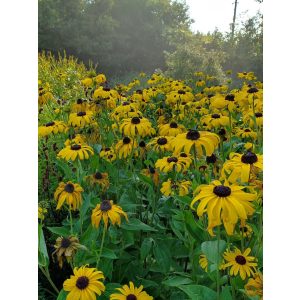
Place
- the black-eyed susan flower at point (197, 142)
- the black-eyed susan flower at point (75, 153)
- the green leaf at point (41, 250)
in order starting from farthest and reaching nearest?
the black-eyed susan flower at point (75, 153) < the black-eyed susan flower at point (197, 142) < the green leaf at point (41, 250)

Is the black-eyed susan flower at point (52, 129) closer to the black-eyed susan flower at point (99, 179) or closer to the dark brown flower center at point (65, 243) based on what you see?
the black-eyed susan flower at point (99, 179)

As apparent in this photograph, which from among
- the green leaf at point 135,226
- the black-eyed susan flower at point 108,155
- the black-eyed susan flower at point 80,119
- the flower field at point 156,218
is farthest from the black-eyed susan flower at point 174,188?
the black-eyed susan flower at point 80,119

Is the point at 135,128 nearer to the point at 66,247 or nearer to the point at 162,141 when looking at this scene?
the point at 162,141

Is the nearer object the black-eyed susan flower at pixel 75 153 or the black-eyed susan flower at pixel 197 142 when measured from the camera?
the black-eyed susan flower at pixel 197 142

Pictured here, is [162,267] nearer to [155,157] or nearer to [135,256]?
[135,256]

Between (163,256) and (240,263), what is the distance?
1.18 feet

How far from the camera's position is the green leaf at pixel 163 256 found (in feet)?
4.29

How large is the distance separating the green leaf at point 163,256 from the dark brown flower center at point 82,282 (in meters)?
0.36

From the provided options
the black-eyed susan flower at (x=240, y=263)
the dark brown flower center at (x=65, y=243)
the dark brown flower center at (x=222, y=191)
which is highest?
the dark brown flower center at (x=222, y=191)

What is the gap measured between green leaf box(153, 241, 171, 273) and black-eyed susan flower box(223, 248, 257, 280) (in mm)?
307

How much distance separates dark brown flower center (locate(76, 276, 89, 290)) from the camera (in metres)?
0.98
